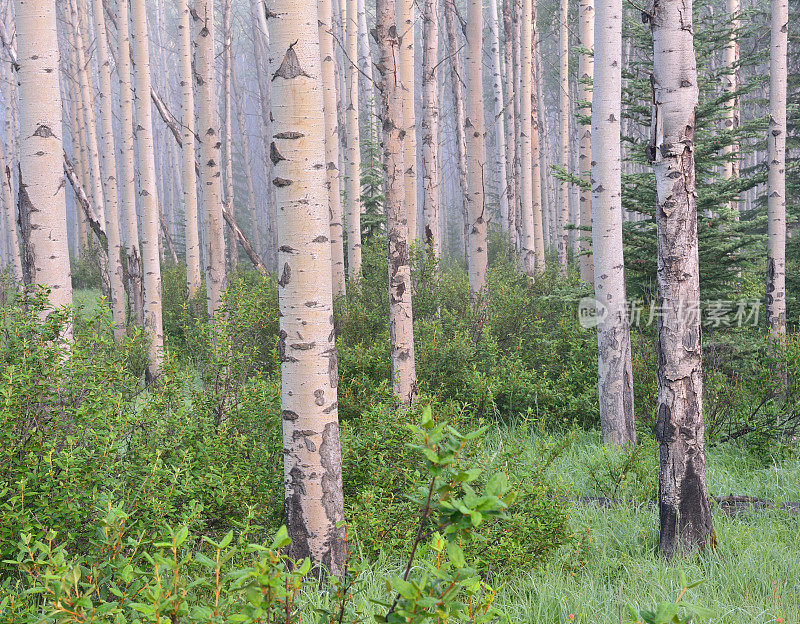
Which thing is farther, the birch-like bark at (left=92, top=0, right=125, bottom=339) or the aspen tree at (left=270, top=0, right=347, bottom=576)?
the birch-like bark at (left=92, top=0, right=125, bottom=339)

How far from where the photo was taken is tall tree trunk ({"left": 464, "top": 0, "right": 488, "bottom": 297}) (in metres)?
8.55

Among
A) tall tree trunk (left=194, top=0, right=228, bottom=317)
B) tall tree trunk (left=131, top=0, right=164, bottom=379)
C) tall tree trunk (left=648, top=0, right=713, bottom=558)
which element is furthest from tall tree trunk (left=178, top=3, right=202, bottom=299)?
tall tree trunk (left=648, top=0, right=713, bottom=558)

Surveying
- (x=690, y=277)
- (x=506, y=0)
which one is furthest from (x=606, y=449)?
(x=506, y=0)

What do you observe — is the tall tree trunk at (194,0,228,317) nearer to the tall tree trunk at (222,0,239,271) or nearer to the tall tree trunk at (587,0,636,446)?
the tall tree trunk at (587,0,636,446)

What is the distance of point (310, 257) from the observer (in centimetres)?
310

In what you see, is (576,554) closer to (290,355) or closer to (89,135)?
(290,355)

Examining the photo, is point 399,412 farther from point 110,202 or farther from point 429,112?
point 110,202

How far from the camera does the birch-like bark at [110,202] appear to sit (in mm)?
8930

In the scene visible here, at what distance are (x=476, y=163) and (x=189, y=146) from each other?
409 cm

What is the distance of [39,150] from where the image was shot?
13.0 feet

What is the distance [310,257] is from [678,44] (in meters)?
2.40

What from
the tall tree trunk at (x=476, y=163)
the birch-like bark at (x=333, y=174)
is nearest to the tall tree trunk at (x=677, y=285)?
the tall tree trunk at (x=476, y=163)

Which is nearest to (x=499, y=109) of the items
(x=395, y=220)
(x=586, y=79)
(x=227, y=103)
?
(x=586, y=79)

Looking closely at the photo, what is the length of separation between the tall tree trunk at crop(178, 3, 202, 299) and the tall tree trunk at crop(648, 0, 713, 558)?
21.9 feet
